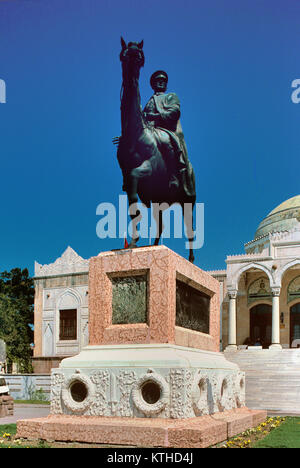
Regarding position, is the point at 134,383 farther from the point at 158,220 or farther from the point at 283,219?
the point at 283,219

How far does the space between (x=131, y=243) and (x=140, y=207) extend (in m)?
0.66

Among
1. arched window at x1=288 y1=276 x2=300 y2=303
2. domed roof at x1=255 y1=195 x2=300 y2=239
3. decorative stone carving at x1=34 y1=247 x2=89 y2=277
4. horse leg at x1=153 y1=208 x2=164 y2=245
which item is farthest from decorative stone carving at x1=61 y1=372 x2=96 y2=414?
domed roof at x1=255 y1=195 x2=300 y2=239

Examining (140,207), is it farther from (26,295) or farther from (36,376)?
(26,295)

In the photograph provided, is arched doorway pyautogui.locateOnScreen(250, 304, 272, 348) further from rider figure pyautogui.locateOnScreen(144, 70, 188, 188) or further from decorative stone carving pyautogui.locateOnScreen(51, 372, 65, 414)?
decorative stone carving pyautogui.locateOnScreen(51, 372, 65, 414)

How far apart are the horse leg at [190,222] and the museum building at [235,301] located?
58.9 ft

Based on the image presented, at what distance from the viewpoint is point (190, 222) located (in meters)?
8.95

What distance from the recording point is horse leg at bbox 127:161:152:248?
7.70 meters

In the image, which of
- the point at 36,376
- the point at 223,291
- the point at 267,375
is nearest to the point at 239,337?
the point at 223,291

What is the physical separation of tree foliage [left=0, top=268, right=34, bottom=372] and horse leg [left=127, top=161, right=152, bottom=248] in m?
21.3

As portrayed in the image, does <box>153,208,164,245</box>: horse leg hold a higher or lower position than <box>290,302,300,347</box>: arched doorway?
higher

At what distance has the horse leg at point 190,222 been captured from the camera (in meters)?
8.75

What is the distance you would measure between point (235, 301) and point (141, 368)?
23.8 metres

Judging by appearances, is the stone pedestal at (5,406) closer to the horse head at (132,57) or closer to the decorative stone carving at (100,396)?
the decorative stone carving at (100,396)

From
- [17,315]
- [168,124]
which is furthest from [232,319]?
[168,124]
